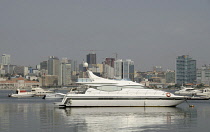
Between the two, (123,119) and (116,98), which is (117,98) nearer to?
(116,98)

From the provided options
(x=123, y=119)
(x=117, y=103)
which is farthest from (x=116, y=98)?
(x=123, y=119)

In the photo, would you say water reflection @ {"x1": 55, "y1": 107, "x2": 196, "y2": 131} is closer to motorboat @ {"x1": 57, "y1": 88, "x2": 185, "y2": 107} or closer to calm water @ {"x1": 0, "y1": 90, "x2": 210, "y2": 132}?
calm water @ {"x1": 0, "y1": 90, "x2": 210, "y2": 132}

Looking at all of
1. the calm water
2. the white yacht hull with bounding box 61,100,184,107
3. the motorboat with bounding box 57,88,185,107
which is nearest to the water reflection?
the calm water

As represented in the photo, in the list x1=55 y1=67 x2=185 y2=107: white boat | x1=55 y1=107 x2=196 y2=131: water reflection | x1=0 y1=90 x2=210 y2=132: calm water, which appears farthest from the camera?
x1=55 y1=67 x2=185 y2=107: white boat

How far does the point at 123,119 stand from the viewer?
4241 centimetres

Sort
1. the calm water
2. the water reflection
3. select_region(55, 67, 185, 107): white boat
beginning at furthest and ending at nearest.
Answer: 1. select_region(55, 67, 185, 107): white boat
2. the water reflection
3. the calm water

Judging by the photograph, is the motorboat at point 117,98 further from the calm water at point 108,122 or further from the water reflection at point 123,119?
the calm water at point 108,122

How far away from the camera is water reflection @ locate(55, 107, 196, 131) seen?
3650 cm

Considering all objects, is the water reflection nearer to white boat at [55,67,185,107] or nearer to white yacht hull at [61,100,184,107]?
white yacht hull at [61,100,184,107]

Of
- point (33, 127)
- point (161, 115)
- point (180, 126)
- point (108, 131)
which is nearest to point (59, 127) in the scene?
point (33, 127)

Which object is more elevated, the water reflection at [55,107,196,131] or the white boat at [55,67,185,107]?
the white boat at [55,67,185,107]

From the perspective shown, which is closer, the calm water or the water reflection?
the calm water

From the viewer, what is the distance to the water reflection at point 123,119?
3650cm

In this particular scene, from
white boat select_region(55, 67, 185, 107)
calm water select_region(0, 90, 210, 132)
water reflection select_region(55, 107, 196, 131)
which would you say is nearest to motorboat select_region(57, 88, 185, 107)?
white boat select_region(55, 67, 185, 107)
